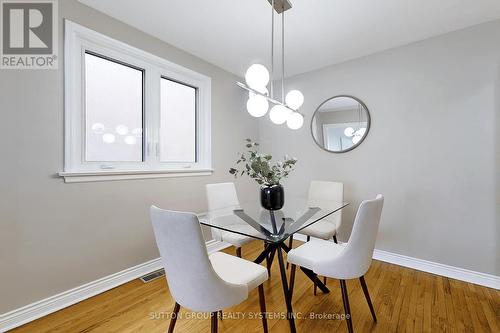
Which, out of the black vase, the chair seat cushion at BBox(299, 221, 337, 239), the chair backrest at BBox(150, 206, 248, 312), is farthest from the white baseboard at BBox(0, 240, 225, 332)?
the chair seat cushion at BBox(299, 221, 337, 239)

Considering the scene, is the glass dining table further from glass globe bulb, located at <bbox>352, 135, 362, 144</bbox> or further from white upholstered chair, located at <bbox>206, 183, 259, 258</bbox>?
glass globe bulb, located at <bbox>352, 135, 362, 144</bbox>

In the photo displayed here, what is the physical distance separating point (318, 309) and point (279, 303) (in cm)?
31

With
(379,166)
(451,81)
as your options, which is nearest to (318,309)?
(379,166)

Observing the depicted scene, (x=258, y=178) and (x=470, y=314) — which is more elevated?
(x=258, y=178)

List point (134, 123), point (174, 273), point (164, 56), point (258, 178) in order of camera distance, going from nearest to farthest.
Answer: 1. point (174, 273)
2. point (258, 178)
3. point (134, 123)
4. point (164, 56)

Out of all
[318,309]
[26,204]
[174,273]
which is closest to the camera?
[174,273]

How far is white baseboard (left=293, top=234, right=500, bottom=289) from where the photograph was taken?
207cm

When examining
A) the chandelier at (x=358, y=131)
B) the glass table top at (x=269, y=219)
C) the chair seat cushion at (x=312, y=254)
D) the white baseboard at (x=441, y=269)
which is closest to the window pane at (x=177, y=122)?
the glass table top at (x=269, y=219)

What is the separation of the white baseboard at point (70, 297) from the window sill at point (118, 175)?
89 centimetres

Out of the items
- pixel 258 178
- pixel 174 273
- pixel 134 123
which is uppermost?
pixel 134 123

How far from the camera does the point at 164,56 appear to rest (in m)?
2.44

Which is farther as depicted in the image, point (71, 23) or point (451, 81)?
point (451, 81)

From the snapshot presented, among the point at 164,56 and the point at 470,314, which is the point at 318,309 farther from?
the point at 164,56

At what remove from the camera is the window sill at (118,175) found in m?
1.80
